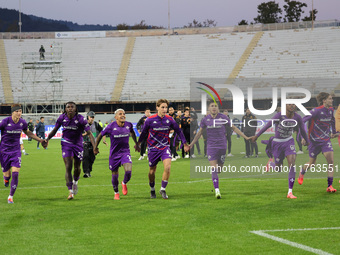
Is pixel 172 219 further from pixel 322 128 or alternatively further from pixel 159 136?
pixel 322 128

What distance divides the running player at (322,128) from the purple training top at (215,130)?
80.9 inches

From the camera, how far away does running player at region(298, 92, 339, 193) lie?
1305 centimetres

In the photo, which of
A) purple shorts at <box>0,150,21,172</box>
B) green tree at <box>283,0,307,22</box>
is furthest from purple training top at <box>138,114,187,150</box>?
green tree at <box>283,0,307,22</box>

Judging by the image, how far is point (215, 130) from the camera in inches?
497

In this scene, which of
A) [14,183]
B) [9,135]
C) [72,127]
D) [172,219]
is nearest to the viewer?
[172,219]

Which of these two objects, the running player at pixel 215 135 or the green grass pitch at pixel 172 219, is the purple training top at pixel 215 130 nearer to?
the running player at pixel 215 135

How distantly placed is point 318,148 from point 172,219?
5242 mm

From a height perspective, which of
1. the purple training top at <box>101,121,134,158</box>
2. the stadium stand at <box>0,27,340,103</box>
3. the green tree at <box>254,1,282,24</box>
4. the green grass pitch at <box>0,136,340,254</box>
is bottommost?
the green grass pitch at <box>0,136,340,254</box>

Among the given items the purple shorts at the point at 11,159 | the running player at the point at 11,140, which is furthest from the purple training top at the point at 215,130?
the purple shorts at the point at 11,159

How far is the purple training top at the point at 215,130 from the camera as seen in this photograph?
12.6 m

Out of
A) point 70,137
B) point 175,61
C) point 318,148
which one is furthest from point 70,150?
point 175,61

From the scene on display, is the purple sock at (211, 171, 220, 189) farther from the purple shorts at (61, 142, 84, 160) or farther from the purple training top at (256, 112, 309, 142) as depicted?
the purple shorts at (61, 142, 84, 160)

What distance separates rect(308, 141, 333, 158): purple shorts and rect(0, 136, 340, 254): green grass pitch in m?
0.90

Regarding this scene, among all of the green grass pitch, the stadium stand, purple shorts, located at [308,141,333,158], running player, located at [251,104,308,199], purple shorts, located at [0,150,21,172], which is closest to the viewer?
the green grass pitch
